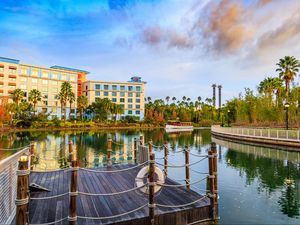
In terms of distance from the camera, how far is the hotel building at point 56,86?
67.9m

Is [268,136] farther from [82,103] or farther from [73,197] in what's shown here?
[82,103]

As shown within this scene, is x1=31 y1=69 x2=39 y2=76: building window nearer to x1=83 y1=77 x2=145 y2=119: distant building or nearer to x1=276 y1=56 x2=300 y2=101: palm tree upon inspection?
x1=83 y1=77 x2=145 y2=119: distant building

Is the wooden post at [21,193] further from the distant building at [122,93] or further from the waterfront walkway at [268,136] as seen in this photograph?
the distant building at [122,93]

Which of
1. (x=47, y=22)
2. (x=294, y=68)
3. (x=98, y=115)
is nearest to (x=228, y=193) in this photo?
(x=47, y=22)

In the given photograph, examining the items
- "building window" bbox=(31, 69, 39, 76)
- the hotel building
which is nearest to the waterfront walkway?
the hotel building

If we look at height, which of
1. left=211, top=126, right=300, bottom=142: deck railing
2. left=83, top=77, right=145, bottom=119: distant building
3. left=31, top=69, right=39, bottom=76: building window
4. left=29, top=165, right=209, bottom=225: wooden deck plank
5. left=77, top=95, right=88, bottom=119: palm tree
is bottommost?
left=29, top=165, right=209, bottom=225: wooden deck plank

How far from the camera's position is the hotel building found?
67875 mm

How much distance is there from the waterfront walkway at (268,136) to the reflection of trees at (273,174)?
303 inches

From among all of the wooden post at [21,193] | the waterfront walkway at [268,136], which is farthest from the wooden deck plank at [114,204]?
the waterfront walkway at [268,136]

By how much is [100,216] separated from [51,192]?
8.94 feet

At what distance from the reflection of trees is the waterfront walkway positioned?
→ 25.3 ft

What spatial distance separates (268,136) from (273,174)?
1540cm

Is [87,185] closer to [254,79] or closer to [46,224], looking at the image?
[46,224]

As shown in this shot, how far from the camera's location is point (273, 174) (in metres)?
13.5
